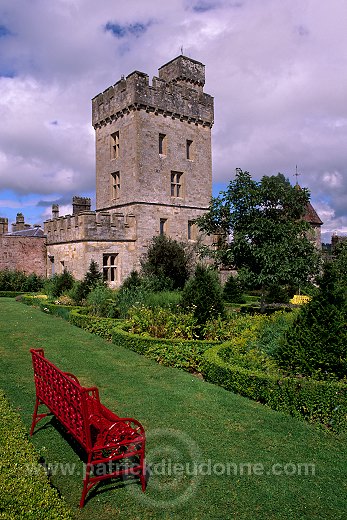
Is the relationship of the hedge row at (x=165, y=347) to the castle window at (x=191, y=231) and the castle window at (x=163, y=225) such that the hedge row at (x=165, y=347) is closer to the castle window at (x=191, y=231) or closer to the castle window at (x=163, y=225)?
the castle window at (x=163, y=225)

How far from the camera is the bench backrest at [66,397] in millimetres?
4413

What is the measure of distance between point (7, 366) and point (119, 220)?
14600mm

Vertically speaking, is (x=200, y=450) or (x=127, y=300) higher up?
(x=127, y=300)

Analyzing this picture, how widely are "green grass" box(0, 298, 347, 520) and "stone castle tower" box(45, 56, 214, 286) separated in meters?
13.8

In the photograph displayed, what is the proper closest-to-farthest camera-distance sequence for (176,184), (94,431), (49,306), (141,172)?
(94,431), (49,306), (141,172), (176,184)

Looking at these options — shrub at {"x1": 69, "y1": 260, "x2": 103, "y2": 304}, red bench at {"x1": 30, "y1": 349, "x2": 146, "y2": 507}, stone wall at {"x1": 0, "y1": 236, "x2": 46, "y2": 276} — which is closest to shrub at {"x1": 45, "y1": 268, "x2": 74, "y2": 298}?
shrub at {"x1": 69, "y1": 260, "x2": 103, "y2": 304}

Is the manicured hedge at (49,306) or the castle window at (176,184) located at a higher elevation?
the castle window at (176,184)

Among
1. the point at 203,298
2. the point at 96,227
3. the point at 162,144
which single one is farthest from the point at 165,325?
the point at 162,144

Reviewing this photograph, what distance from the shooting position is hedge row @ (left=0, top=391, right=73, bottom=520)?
11.3ft

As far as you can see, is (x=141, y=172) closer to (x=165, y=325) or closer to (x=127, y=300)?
(x=127, y=300)

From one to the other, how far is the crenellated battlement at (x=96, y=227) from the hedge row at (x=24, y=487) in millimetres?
17628

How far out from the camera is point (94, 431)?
5.06 metres

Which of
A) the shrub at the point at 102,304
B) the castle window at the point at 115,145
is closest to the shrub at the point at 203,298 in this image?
the shrub at the point at 102,304

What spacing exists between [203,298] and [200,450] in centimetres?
693
